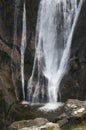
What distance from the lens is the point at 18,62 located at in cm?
4431

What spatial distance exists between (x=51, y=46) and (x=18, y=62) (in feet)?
12.7

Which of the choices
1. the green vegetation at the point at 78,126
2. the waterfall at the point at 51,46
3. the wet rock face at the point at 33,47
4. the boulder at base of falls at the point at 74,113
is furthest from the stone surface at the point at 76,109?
the waterfall at the point at 51,46

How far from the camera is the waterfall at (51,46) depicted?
140ft

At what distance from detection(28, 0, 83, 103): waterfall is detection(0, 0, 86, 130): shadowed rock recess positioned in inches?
25.9

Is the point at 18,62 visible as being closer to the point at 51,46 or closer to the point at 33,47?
the point at 33,47

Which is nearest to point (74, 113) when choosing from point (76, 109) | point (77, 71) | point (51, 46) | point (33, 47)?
point (76, 109)

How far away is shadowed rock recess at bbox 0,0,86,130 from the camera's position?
37.7 metres

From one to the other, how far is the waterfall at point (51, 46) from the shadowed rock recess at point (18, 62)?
0.66 meters

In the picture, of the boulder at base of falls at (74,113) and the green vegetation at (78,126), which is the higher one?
the boulder at base of falls at (74,113)

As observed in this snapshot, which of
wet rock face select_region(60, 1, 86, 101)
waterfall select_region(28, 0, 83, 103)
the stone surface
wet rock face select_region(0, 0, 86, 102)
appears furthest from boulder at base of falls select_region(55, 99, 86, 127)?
waterfall select_region(28, 0, 83, 103)

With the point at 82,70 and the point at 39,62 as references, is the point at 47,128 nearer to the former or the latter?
the point at 82,70

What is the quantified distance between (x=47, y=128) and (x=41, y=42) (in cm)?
2445

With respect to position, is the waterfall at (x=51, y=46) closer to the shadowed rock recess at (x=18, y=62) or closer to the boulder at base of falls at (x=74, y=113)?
the shadowed rock recess at (x=18, y=62)

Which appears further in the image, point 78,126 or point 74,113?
point 74,113
